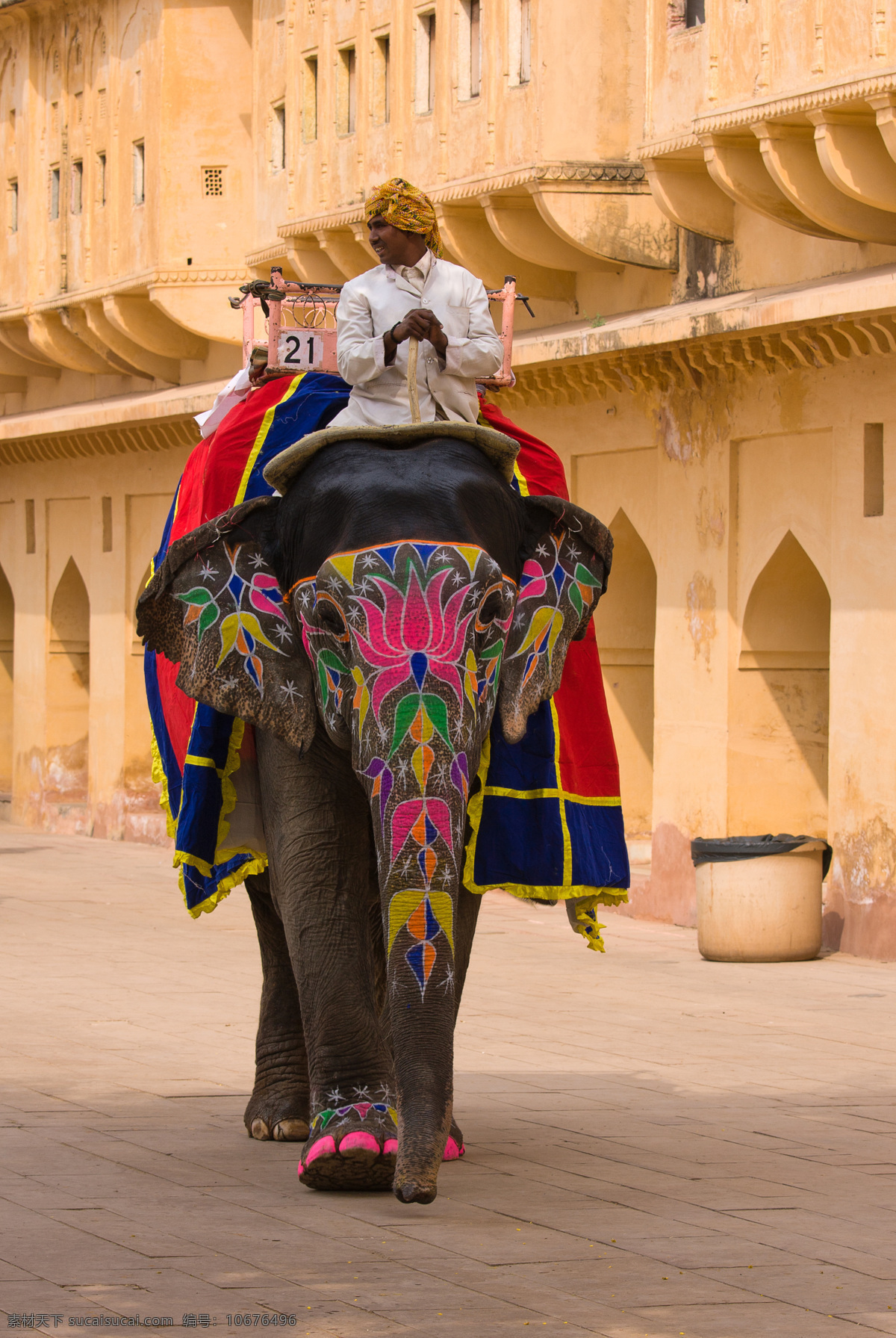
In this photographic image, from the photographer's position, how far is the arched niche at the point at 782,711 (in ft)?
48.9

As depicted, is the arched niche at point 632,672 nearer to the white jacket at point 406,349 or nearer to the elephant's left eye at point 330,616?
the white jacket at point 406,349

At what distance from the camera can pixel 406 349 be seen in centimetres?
668

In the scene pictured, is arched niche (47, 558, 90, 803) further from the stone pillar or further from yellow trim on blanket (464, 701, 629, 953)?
yellow trim on blanket (464, 701, 629, 953)

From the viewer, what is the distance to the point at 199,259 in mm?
22125

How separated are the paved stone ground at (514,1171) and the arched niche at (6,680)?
1541 cm

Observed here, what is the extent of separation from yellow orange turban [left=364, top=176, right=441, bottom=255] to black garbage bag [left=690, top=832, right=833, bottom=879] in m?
7.25

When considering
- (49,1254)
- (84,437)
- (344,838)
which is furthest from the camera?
(84,437)

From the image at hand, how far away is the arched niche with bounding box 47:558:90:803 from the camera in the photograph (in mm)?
25062

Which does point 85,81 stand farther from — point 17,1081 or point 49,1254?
point 49,1254

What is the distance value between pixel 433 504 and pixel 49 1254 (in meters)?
2.07

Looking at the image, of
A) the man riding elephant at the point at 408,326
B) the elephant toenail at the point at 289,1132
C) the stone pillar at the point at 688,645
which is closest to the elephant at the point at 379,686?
the man riding elephant at the point at 408,326

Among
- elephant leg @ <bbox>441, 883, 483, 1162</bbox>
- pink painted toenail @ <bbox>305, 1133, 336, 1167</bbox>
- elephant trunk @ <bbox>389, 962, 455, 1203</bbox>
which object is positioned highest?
elephant leg @ <bbox>441, 883, 483, 1162</bbox>

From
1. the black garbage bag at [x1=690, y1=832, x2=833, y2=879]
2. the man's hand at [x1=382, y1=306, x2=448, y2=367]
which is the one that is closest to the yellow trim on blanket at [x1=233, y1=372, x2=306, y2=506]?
the man's hand at [x1=382, y1=306, x2=448, y2=367]

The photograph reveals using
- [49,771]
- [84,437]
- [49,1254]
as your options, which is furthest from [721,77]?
[49,771]
